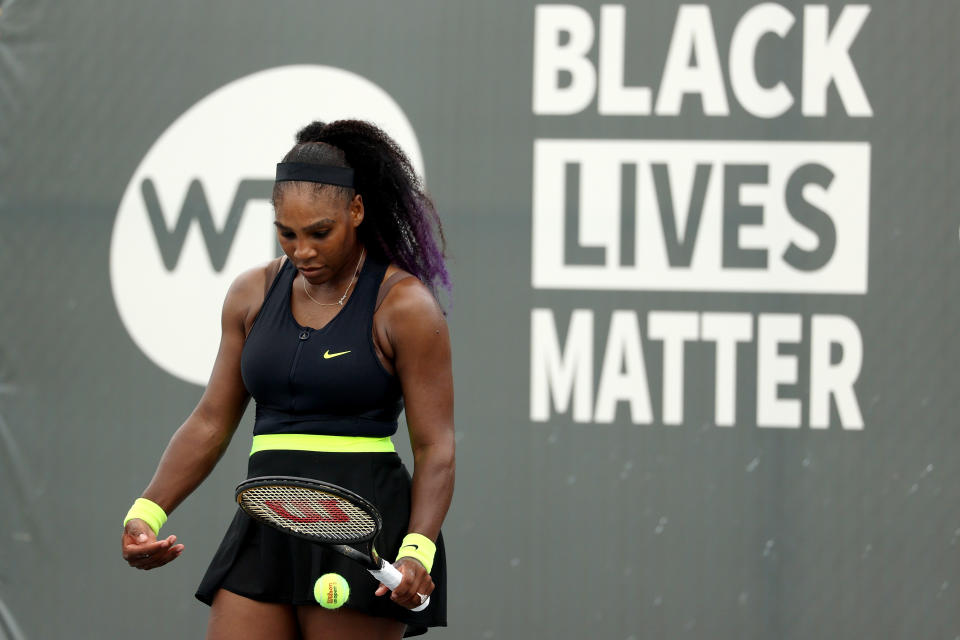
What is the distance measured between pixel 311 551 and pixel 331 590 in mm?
185

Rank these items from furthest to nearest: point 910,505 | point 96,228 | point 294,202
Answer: point 96,228, point 910,505, point 294,202

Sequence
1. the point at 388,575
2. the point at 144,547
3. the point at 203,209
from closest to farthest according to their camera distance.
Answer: the point at 388,575 → the point at 144,547 → the point at 203,209

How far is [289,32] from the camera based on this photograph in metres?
3.97

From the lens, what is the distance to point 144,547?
7.27ft

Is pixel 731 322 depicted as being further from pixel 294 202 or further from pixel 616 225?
pixel 294 202

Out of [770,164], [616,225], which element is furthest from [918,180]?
[616,225]

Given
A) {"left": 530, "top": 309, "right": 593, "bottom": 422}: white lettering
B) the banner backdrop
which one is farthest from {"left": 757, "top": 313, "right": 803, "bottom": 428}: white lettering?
{"left": 530, "top": 309, "right": 593, "bottom": 422}: white lettering

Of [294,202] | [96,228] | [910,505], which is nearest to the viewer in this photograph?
[294,202]

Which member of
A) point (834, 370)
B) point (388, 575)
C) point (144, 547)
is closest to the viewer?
point (388, 575)

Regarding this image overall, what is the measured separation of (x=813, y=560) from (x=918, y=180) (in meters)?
1.34

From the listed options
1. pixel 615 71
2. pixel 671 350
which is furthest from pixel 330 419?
pixel 615 71

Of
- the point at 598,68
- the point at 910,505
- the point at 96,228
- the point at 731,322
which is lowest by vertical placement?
the point at 910,505

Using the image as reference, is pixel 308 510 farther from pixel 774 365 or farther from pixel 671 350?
pixel 774 365

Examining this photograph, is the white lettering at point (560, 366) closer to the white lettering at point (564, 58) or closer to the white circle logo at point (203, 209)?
the white lettering at point (564, 58)
